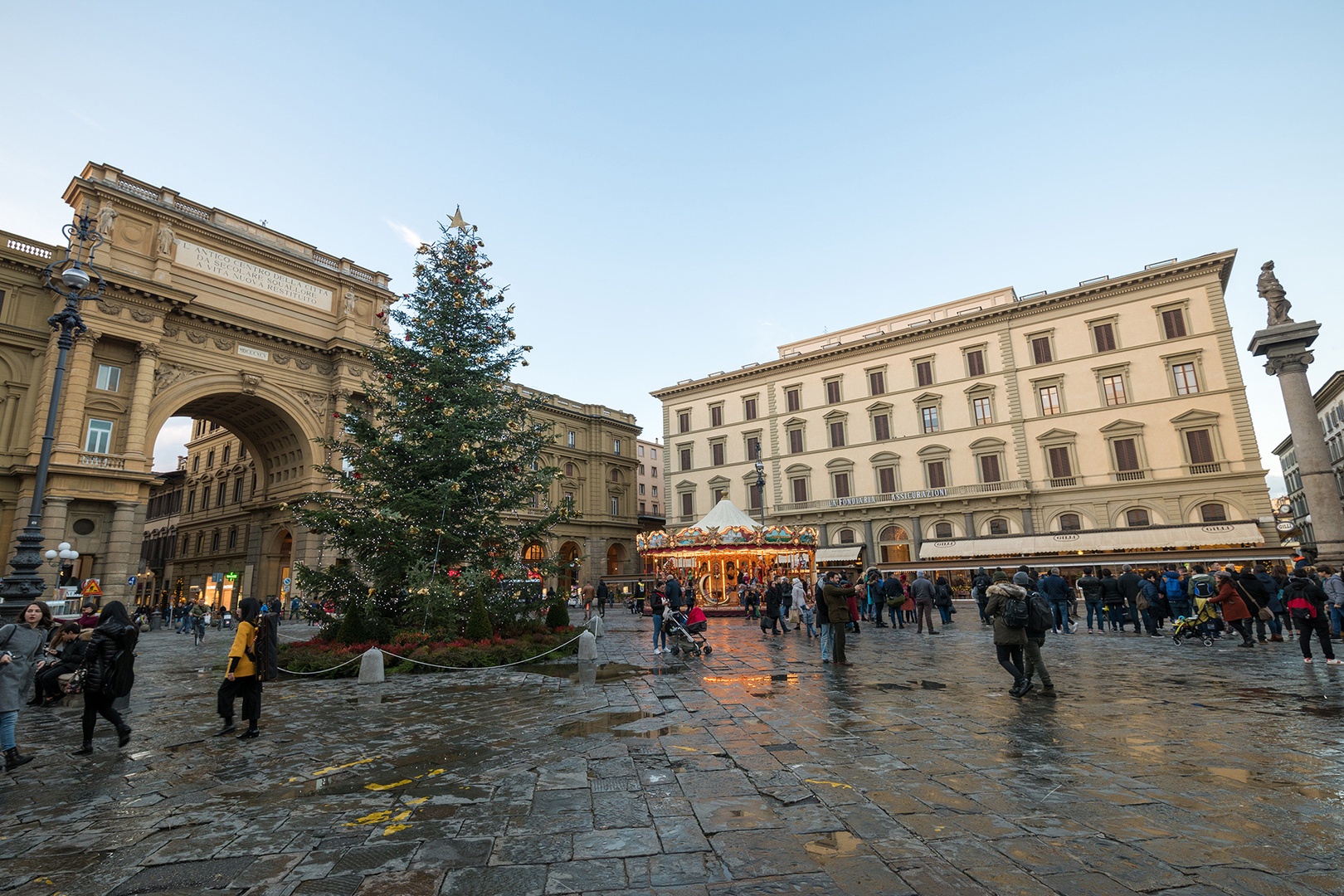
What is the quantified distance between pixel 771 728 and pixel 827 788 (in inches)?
76.1

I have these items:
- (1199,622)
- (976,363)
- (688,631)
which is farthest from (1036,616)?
(976,363)

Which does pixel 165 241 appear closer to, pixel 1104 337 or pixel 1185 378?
pixel 1104 337

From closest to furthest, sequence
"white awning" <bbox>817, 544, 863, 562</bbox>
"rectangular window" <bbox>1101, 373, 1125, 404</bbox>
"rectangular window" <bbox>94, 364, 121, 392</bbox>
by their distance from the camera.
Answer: "rectangular window" <bbox>94, 364, 121, 392</bbox> < "rectangular window" <bbox>1101, 373, 1125, 404</bbox> < "white awning" <bbox>817, 544, 863, 562</bbox>

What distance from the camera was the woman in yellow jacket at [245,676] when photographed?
674 cm

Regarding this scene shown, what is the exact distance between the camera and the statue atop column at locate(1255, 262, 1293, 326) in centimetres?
1850

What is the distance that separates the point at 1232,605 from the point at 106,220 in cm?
4004

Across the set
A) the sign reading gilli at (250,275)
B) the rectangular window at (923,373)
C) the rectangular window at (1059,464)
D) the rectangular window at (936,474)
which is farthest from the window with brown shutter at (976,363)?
the sign reading gilli at (250,275)

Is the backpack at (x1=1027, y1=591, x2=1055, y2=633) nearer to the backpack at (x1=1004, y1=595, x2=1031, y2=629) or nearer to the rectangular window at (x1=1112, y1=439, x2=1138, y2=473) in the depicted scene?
the backpack at (x1=1004, y1=595, x2=1031, y2=629)

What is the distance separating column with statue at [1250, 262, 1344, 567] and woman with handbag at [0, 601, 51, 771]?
81.8ft

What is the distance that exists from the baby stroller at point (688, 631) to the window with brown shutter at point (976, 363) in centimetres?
3084

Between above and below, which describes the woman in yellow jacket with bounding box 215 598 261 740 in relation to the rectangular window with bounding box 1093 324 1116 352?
below

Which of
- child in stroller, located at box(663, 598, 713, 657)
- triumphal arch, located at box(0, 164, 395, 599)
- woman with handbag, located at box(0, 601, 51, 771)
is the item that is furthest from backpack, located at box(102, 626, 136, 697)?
triumphal arch, located at box(0, 164, 395, 599)

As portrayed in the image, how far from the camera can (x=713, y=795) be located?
14.8 ft

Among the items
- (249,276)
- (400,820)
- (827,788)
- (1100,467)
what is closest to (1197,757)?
(827,788)
